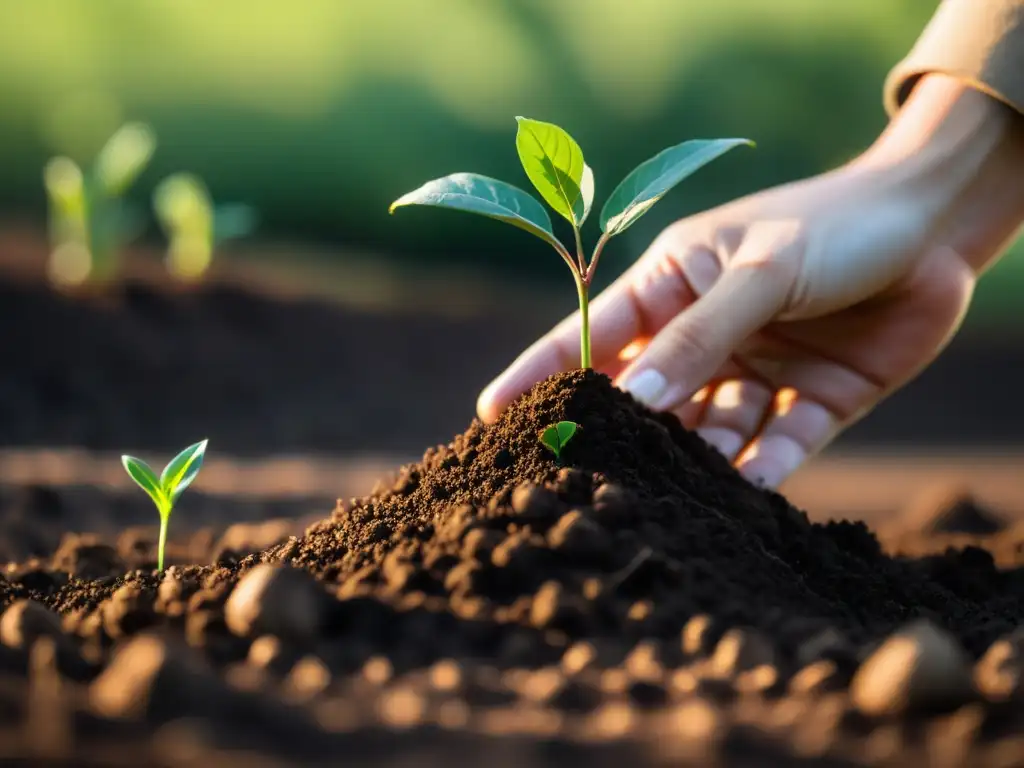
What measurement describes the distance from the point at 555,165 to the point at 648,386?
1.55 feet

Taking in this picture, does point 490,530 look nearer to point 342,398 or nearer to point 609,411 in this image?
point 609,411

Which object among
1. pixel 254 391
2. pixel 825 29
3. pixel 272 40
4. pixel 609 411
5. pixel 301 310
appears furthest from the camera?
pixel 825 29

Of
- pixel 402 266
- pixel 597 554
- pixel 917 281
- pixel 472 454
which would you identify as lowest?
pixel 597 554

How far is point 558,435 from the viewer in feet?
4.88

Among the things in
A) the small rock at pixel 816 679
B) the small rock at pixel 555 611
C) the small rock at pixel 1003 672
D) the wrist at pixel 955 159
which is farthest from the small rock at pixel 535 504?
the wrist at pixel 955 159

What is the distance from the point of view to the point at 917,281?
2.43m

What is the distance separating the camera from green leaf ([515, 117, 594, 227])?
154 cm

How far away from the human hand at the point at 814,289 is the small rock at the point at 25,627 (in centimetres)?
86

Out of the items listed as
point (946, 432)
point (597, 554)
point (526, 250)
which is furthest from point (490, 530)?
point (526, 250)

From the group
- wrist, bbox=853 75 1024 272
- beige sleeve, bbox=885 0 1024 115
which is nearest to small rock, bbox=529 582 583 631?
wrist, bbox=853 75 1024 272

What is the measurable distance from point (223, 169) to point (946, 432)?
5042 millimetres

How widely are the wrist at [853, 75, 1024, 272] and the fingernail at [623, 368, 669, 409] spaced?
0.81m

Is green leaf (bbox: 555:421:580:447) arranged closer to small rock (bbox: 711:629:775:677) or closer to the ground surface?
the ground surface

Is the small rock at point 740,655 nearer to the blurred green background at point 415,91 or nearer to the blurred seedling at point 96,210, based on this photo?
the blurred seedling at point 96,210
